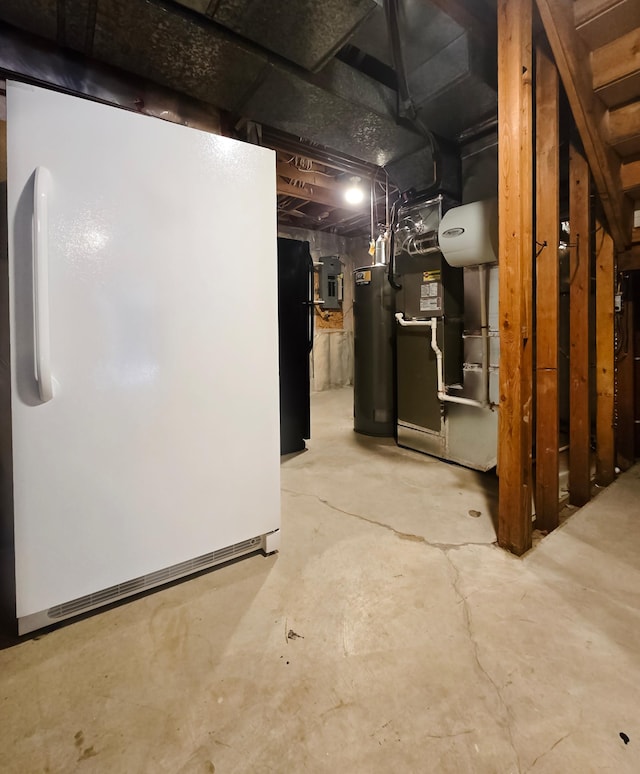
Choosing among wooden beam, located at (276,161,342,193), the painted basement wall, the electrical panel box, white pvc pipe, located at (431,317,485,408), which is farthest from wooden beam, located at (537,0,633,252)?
the painted basement wall

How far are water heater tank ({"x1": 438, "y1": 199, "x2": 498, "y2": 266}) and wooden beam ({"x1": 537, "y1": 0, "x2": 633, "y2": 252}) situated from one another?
21.5 inches

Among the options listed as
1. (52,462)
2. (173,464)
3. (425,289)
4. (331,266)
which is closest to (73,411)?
(52,462)

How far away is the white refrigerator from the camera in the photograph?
111 centimetres

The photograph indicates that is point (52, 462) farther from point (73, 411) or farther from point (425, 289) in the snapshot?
point (425, 289)

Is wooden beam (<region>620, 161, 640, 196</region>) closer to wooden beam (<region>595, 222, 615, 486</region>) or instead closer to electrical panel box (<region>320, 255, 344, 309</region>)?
wooden beam (<region>595, 222, 615, 486</region>)

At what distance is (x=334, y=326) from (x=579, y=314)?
14.5ft

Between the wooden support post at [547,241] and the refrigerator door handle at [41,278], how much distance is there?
202 cm

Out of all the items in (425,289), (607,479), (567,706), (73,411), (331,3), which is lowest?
(567,706)

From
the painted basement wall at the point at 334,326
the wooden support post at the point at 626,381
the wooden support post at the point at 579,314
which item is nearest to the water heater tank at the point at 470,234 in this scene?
the wooden support post at the point at 579,314

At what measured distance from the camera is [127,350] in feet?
4.16

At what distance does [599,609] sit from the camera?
1362 mm

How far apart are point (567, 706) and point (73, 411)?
168 centimetres

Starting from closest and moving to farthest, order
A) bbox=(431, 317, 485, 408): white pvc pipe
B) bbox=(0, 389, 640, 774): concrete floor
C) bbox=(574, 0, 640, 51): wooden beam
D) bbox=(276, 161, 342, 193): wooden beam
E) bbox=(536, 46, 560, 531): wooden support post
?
1. bbox=(0, 389, 640, 774): concrete floor
2. bbox=(574, 0, 640, 51): wooden beam
3. bbox=(536, 46, 560, 531): wooden support post
4. bbox=(431, 317, 485, 408): white pvc pipe
5. bbox=(276, 161, 342, 193): wooden beam

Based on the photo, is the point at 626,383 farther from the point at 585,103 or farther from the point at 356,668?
the point at 356,668
